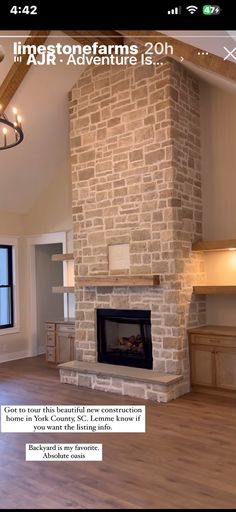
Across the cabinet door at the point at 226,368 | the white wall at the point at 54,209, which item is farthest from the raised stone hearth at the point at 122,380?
the white wall at the point at 54,209

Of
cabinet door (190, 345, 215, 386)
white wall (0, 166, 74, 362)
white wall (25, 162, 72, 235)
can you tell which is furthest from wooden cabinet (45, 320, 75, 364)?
cabinet door (190, 345, 215, 386)

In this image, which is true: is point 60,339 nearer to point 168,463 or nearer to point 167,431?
point 167,431

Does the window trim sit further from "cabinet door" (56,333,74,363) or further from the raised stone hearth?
the raised stone hearth

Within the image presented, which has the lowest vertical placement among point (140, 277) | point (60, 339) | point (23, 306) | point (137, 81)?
point (60, 339)

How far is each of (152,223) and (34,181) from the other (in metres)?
2.85

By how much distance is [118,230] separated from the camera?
5125 mm

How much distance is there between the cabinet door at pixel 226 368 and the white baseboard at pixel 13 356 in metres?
3.77

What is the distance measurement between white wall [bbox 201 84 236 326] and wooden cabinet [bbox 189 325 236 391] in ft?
1.20

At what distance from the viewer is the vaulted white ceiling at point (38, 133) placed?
17.1ft

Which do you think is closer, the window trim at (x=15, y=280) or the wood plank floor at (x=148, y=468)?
the wood plank floor at (x=148, y=468)

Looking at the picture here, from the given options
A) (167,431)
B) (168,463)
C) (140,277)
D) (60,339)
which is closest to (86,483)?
(168,463)
